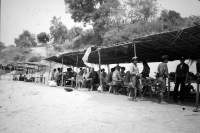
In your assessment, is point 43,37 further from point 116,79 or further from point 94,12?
point 116,79

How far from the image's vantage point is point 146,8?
2819 cm

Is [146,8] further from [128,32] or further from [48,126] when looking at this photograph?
[48,126]

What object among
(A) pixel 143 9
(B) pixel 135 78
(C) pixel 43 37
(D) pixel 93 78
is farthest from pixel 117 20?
(C) pixel 43 37

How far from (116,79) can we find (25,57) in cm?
4079

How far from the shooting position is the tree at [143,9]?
Answer: 92.7 ft

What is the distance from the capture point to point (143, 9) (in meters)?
28.3

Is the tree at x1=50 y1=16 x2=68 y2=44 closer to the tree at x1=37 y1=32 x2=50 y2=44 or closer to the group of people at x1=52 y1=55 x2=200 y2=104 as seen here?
the tree at x1=37 y1=32 x2=50 y2=44

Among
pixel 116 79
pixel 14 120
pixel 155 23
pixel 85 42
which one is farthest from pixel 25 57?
pixel 14 120

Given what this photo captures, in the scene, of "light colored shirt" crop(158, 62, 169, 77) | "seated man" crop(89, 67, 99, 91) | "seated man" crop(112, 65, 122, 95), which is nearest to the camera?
"light colored shirt" crop(158, 62, 169, 77)

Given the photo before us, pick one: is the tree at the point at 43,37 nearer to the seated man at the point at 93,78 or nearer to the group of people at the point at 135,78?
the group of people at the point at 135,78

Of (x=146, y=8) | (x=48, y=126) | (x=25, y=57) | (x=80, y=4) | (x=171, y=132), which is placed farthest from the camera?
(x=25, y=57)

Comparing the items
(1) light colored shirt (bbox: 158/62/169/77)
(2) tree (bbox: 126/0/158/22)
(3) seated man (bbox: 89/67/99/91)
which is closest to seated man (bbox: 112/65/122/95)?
(3) seated man (bbox: 89/67/99/91)

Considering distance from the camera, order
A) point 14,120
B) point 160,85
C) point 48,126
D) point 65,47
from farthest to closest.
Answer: point 65,47 → point 160,85 → point 14,120 → point 48,126

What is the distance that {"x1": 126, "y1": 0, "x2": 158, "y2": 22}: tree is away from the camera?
28.3 m
